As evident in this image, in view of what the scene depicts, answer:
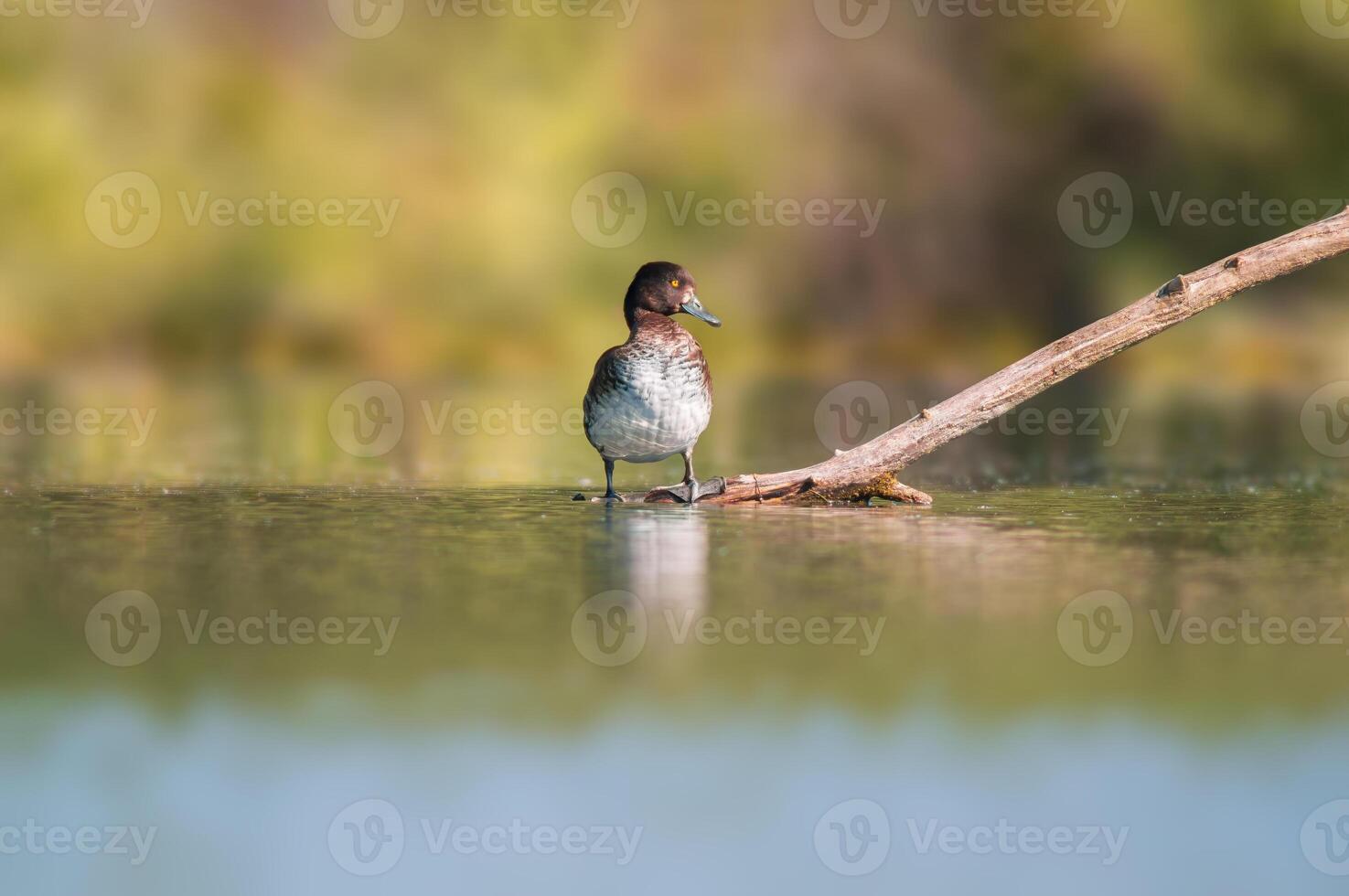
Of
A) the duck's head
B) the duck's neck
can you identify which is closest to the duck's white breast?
the duck's neck

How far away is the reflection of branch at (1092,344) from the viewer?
442 inches

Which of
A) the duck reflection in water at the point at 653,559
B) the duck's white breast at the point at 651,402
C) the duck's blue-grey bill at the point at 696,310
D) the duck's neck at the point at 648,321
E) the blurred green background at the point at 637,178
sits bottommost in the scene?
the duck reflection in water at the point at 653,559

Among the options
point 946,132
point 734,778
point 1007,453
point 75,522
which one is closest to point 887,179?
point 946,132

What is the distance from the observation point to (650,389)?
11.1 metres

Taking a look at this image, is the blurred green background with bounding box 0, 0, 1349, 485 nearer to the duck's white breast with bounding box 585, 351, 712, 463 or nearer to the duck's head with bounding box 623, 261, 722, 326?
the duck's head with bounding box 623, 261, 722, 326

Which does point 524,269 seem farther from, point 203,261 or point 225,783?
point 225,783

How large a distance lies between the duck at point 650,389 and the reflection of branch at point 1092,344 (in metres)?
1.15

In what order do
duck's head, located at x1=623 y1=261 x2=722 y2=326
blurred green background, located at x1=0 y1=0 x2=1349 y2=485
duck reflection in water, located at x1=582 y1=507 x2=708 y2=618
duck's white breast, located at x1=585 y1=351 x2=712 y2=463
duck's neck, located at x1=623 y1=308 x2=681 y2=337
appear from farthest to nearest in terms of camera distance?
blurred green background, located at x1=0 y1=0 x2=1349 y2=485 < duck's head, located at x1=623 y1=261 x2=722 y2=326 < duck's neck, located at x1=623 y1=308 x2=681 y2=337 < duck's white breast, located at x1=585 y1=351 x2=712 y2=463 < duck reflection in water, located at x1=582 y1=507 x2=708 y2=618

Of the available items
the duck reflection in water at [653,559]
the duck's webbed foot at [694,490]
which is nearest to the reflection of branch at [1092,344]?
the duck's webbed foot at [694,490]

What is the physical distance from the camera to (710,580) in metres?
8.58

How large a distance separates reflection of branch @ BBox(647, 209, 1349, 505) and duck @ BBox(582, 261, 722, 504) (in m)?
1.15

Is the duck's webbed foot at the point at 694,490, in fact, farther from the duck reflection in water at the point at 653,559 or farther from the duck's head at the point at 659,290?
the duck's head at the point at 659,290

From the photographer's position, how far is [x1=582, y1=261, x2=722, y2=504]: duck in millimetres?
11078

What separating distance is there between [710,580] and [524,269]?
133 ft
